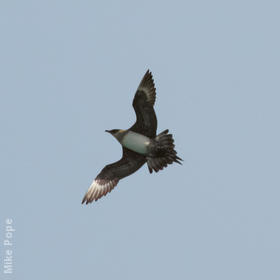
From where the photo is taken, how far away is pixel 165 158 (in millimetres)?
15398

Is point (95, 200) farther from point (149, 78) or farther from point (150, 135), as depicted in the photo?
point (149, 78)

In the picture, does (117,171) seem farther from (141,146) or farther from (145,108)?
(145,108)

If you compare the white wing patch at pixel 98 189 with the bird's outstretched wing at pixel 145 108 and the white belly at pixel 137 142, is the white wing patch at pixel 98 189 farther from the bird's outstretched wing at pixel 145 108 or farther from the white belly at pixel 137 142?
the bird's outstretched wing at pixel 145 108

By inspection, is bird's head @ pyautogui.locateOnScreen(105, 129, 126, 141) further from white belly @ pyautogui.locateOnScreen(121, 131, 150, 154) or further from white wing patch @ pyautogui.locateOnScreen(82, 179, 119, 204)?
white wing patch @ pyautogui.locateOnScreen(82, 179, 119, 204)

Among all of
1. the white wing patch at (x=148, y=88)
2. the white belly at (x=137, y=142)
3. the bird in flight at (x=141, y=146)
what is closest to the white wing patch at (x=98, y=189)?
the bird in flight at (x=141, y=146)

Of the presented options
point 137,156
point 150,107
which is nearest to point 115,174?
point 137,156

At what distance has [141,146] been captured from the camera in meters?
15.6

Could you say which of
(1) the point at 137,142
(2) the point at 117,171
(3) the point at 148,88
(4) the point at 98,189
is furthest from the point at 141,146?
(4) the point at 98,189

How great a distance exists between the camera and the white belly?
50.9ft

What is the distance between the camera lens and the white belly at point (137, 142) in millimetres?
15516

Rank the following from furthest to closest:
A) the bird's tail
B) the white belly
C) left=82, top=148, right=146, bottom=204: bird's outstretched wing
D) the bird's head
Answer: left=82, top=148, right=146, bottom=204: bird's outstretched wing < the bird's head < the white belly < the bird's tail

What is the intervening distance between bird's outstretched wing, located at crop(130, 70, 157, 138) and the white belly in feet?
0.48

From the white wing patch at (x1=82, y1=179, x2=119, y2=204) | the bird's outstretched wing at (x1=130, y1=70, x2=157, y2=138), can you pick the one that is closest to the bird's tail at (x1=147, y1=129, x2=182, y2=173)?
the bird's outstretched wing at (x1=130, y1=70, x2=157, y2=138)

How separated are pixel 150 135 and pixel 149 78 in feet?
4.55
